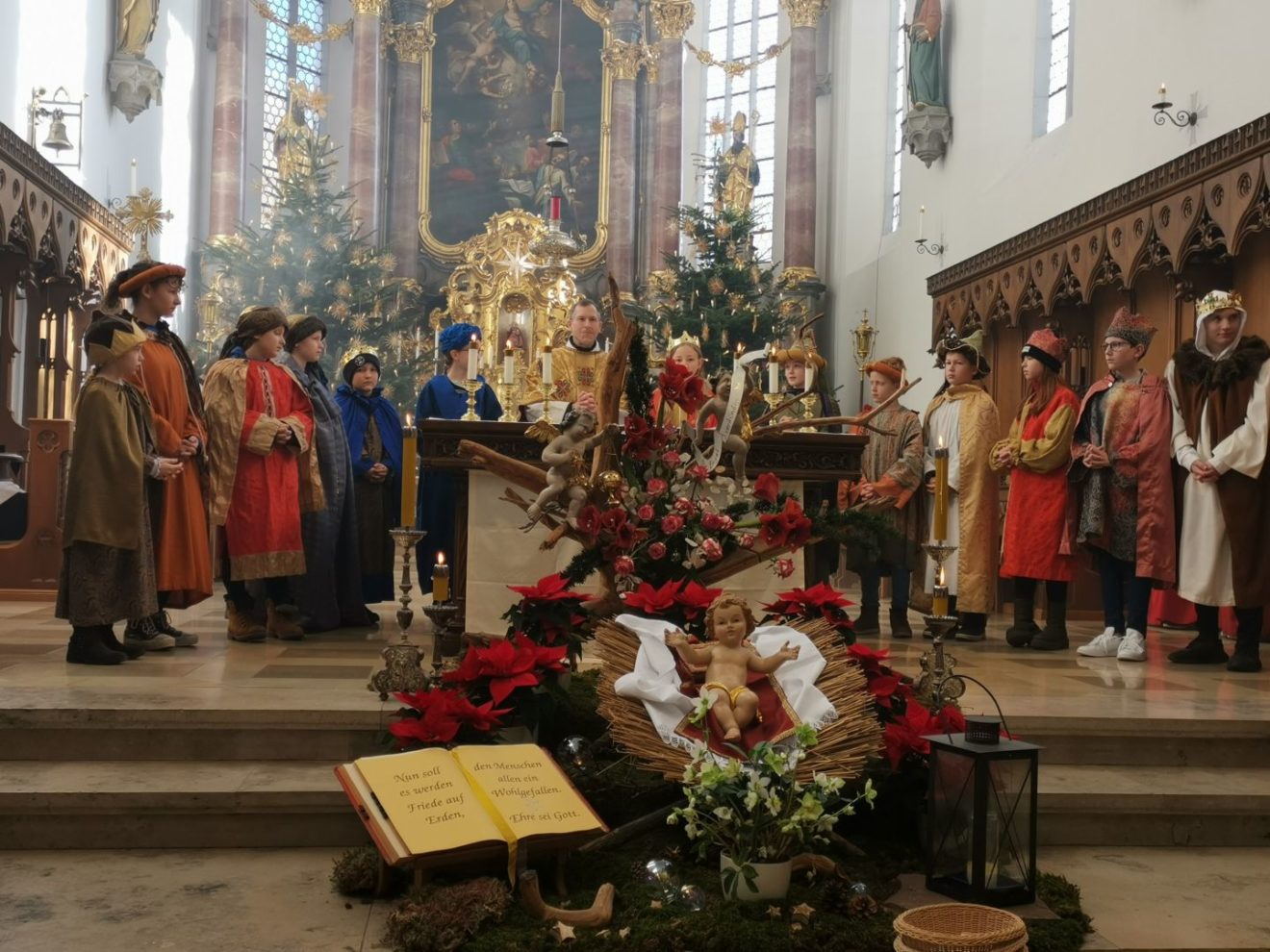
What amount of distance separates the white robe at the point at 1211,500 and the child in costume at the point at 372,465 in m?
4.05

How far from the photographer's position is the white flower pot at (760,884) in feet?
11.7

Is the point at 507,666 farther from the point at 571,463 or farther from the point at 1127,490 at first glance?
the point at 1127,490

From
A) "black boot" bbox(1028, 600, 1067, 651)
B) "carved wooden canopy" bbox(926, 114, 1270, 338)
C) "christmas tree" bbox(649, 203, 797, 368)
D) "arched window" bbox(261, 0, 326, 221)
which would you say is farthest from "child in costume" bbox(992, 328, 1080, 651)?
"arched window" bbox(261, 0, 326, 221)

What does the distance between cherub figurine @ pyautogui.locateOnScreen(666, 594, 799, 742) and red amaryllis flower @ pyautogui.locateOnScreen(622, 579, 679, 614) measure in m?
0.21

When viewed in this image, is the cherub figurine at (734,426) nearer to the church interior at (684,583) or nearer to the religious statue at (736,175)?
the church interior at (684,583)

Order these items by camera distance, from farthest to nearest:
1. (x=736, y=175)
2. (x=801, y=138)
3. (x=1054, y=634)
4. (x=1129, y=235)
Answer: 1. (x=801, y=138)
2. (x=736, y=175)
3. (x=1129, y=235)
4. (x=1054, y=634)

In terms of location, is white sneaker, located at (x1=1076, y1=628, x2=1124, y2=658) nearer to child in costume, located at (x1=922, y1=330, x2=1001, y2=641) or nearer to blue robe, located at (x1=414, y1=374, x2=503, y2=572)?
child in costume, located at (x1=922, y1=330, x2=1001, y2=641)

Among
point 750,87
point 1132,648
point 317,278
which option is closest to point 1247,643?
point 1132,648

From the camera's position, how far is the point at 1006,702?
5.17 m

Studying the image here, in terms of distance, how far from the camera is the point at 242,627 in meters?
6.70

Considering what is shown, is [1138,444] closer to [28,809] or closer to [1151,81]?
[1151,81]

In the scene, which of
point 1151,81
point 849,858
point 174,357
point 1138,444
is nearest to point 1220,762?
point 849,858

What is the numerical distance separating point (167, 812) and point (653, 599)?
1587 mm

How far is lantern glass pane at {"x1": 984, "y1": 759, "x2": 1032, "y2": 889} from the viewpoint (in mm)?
3664
